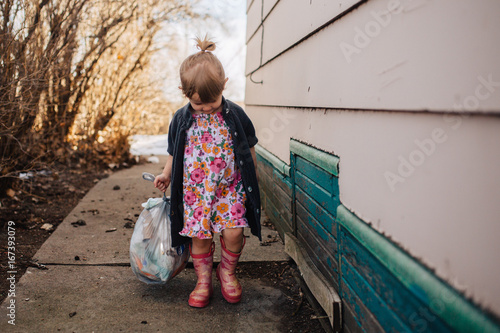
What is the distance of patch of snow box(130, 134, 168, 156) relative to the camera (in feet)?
27.1

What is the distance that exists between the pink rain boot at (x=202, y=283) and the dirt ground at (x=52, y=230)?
A: 0.41 metres

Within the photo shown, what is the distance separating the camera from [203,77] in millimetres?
2148

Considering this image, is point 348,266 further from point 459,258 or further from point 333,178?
point 459,258

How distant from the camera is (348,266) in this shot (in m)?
1.81

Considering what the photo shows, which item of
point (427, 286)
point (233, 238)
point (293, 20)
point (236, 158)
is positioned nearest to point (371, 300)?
point (427, 286)

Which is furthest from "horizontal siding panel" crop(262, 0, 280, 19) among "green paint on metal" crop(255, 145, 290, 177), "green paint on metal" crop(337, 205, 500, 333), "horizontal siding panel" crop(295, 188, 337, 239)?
"green paint on metal" crop(337, 205, 500, 333)

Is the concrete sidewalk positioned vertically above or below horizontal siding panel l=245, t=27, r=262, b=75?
below

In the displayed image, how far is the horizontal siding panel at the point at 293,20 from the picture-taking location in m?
2.04

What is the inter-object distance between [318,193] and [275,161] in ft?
3.91

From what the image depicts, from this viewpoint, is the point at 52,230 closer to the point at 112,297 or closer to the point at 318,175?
the point at 112,297

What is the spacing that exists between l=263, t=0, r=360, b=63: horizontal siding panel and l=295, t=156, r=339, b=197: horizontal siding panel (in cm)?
74

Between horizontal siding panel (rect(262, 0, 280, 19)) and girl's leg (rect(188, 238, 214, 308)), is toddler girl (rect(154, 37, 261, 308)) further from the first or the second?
horizontal siding panel (rect(262, 0, 280, 19))

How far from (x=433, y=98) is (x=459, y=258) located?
418 millimetres

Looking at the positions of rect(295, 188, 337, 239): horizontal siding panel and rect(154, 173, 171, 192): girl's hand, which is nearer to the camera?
rect(295, 188, 337, 239): horizontal siding panel
